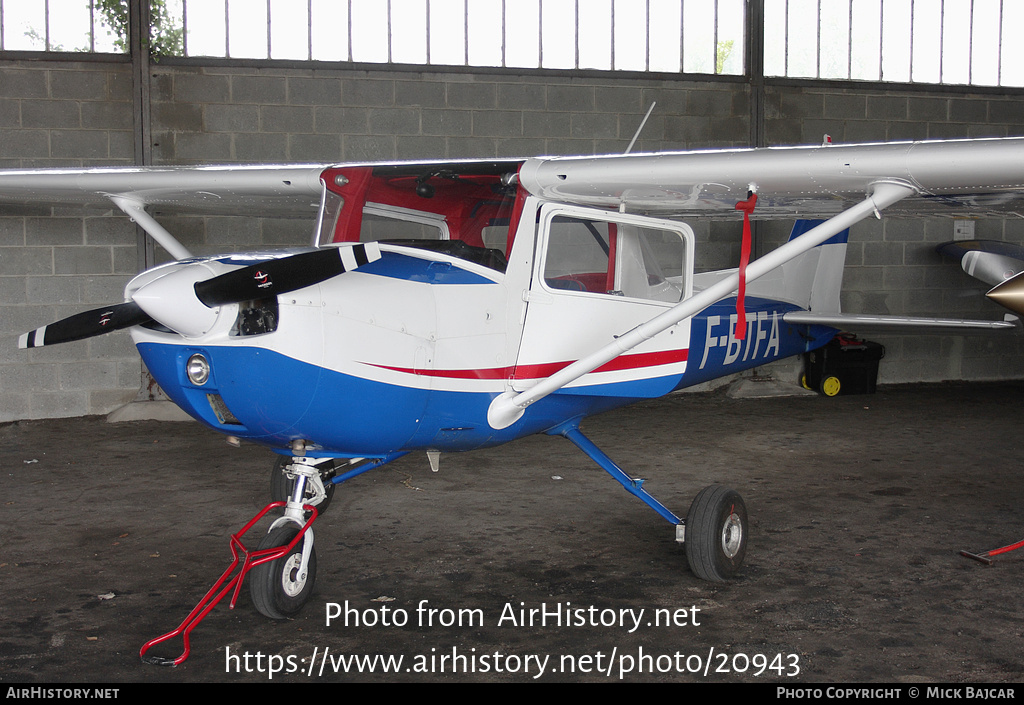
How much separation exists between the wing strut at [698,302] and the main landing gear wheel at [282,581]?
100 cm

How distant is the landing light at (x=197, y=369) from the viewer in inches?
120

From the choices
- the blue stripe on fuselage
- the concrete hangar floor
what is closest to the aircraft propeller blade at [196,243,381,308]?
the blue stripe on fuselage

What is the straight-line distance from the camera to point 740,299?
12.6 feet

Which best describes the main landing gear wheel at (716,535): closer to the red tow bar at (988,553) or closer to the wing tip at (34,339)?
the red tow bar at (988,553)

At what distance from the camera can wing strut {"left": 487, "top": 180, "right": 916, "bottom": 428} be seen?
361cm

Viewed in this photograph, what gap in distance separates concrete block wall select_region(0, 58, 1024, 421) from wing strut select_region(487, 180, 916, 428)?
552 cm

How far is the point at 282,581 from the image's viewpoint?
3.51 meters

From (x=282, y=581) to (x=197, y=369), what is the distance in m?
0.99

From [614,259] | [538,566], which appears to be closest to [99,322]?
Answer: [538,566]

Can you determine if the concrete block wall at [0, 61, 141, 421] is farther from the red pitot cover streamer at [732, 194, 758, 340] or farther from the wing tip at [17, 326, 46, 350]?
the red pitot cover streamer at [732, 194, 758, 340]

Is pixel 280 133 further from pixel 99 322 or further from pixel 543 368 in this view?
pixel 99 322

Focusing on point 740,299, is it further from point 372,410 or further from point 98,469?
point 98,469

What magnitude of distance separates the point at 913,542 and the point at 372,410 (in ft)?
9.87

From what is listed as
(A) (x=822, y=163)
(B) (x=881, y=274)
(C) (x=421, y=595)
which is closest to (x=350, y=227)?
(C) (x=421, y=595)
